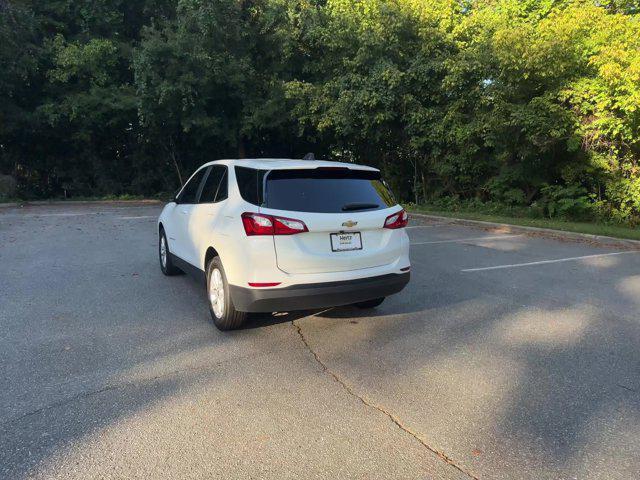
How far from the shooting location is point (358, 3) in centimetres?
1975

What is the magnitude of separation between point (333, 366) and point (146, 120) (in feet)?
65.1

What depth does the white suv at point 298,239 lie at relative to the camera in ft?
14.7

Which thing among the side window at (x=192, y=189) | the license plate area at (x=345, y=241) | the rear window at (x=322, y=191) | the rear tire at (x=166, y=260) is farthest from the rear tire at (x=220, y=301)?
the rear tire at (x=166, y=260)

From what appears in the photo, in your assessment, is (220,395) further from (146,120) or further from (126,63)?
(126,63)

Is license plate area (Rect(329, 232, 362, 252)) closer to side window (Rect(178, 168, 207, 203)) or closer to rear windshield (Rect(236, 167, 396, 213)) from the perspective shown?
rear windshield (Rect(236, 167, 396, 213))

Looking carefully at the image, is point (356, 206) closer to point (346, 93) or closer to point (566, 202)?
point (566, 202)

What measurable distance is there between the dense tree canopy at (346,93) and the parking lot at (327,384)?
9.35 meters

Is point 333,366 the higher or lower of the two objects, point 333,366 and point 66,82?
the lower

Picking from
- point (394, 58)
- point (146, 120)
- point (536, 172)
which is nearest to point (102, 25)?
point (146, 120)

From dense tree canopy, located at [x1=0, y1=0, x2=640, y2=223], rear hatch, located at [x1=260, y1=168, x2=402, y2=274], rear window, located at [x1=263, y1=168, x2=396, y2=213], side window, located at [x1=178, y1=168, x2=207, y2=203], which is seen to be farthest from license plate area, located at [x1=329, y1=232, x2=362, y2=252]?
dense tree canopy, located at [x1=0, y1=0, x2=640, y2=223]

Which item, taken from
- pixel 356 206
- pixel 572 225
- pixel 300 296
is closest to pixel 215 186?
pixel 356 206

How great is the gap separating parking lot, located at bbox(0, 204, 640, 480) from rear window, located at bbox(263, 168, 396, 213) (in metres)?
1.26

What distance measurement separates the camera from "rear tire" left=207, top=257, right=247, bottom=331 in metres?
4.82

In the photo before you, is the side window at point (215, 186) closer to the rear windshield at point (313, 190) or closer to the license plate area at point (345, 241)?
the rear windshield at point (313, 190)
